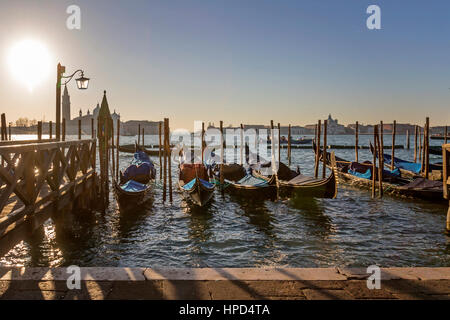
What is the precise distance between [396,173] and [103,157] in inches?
440

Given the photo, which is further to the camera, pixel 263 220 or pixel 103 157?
pixel 103 157

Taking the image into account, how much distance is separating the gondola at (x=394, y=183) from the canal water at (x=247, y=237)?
16.2 inches

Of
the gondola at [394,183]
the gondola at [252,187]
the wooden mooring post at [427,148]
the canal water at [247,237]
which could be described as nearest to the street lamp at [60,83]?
the canal water at [247,237]

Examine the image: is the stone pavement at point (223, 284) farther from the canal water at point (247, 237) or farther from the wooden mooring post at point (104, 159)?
the wooden mooring post at point (104, 159)

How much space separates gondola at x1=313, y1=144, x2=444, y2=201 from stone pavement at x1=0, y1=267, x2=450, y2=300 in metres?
9.51

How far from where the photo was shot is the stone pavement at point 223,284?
2816 millimetres

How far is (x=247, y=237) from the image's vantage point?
803 centimetres

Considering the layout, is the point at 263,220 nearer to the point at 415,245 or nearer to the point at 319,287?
the point at 415,245

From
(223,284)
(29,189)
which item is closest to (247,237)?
(29,189)

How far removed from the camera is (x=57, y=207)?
20.7 feet

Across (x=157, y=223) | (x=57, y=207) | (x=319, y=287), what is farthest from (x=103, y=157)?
(x=319, y=287)

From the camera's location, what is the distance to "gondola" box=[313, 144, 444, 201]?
461 inches

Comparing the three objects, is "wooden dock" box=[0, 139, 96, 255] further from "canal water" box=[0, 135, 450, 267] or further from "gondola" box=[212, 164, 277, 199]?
"gondola" box=[212, 164, 277, 199]

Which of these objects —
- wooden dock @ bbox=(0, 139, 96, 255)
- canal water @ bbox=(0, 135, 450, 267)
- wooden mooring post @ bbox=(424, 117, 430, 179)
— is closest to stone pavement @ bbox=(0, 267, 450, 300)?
wooden dock @ bbox=(0, 139, 96, 255)
